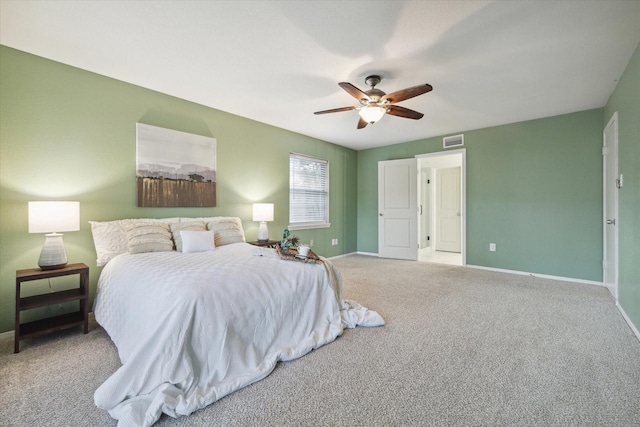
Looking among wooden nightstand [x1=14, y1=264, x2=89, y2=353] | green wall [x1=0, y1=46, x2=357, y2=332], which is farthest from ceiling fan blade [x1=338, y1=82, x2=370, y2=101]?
wooden nightstand [x1=14, y1=264, x2=89, y2=353]

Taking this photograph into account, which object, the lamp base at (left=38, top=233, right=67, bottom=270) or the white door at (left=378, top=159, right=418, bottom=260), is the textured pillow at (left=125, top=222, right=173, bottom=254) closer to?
the lamp base at (left=38, top=233, right=67, bottom=270)

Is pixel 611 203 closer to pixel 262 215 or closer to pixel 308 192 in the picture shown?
pixel 308 192

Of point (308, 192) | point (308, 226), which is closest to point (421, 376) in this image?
point (308, 226)

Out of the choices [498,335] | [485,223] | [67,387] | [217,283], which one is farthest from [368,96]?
[485,223]

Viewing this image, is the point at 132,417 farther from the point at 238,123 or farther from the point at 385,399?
the point at 238,123

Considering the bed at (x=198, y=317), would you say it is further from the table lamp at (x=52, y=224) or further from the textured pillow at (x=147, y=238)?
the table lamp at (x=52, y=224)

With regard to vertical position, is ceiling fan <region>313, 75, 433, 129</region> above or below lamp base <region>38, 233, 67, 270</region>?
above

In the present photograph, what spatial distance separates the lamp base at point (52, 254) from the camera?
7.64 ft

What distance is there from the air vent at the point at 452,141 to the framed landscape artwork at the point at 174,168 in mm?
3982

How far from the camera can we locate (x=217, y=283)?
5.86ft

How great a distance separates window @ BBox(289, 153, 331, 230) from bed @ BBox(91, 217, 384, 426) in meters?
2.42

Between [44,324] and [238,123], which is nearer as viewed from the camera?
[44,324]

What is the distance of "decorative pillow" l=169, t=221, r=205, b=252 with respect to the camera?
3.01 m

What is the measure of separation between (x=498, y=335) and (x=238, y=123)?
3988 millimetres
